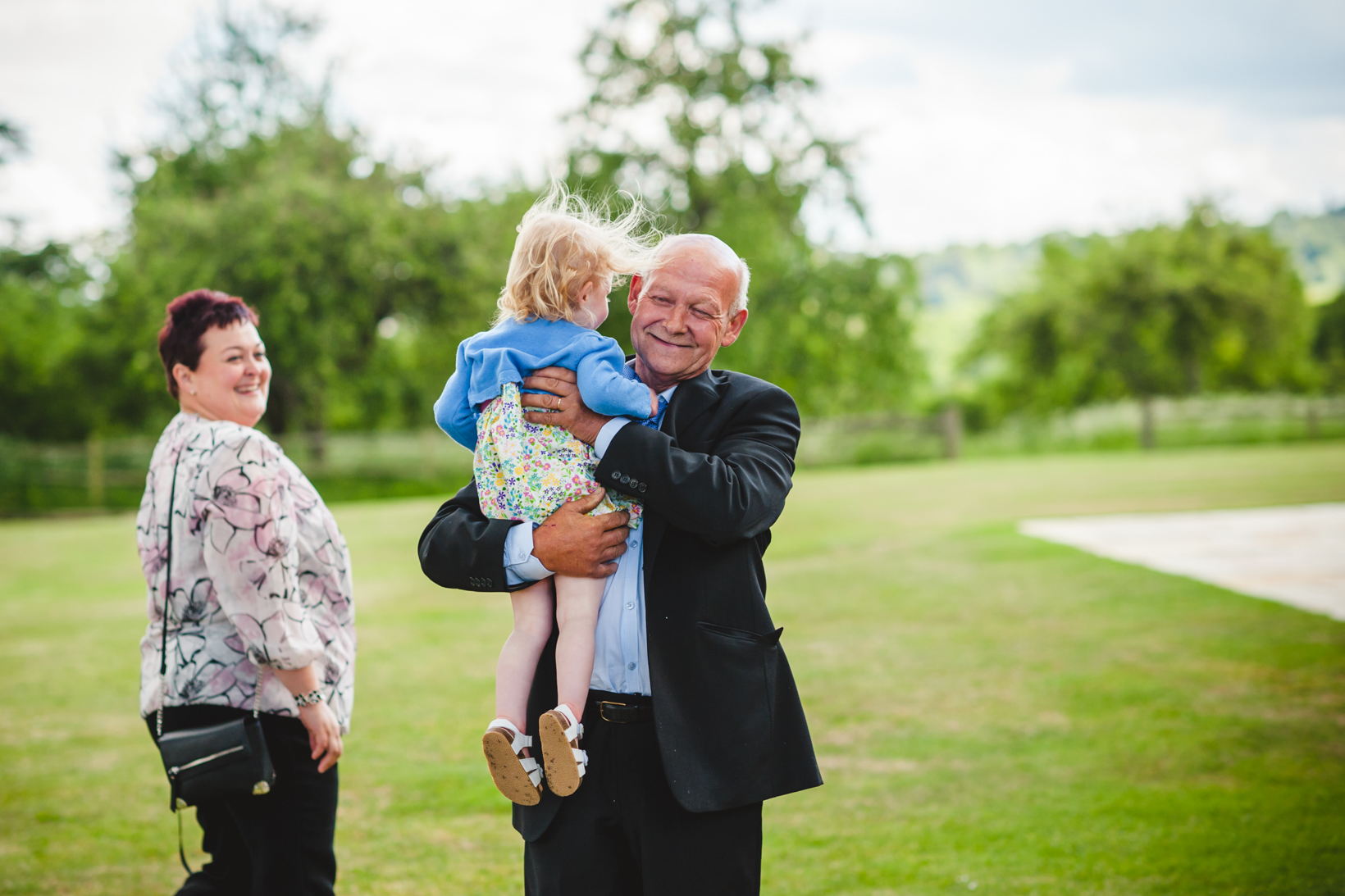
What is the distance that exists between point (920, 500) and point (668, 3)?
1747cm

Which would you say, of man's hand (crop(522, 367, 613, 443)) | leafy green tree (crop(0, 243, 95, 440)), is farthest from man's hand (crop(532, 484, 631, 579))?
leafy green tree (crop(0, 243, 95, 440))

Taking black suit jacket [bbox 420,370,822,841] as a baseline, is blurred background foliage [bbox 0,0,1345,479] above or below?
above

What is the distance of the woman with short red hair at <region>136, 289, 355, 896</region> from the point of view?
2738 mm

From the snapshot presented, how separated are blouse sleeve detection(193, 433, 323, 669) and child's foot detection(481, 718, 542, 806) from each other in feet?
2.54

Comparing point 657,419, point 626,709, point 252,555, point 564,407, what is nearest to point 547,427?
point 564,407

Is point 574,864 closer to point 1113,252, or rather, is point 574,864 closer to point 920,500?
point 920,500

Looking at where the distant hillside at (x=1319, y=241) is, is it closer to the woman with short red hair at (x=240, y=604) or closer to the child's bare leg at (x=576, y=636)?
the woman with short red hair at (x=240, y=604)

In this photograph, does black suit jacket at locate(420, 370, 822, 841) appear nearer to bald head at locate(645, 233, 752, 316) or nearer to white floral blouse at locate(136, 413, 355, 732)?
bald head at locate(645, 233, 752, 316)

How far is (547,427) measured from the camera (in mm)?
2252

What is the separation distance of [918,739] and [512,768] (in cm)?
415

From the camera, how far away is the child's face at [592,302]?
2334 millimetres

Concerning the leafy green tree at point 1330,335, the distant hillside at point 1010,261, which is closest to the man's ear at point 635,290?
the leafy green tree at point 1330,335

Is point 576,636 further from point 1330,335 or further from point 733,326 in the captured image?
point 1330,335

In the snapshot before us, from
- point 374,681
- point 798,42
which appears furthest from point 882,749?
point 798,42
